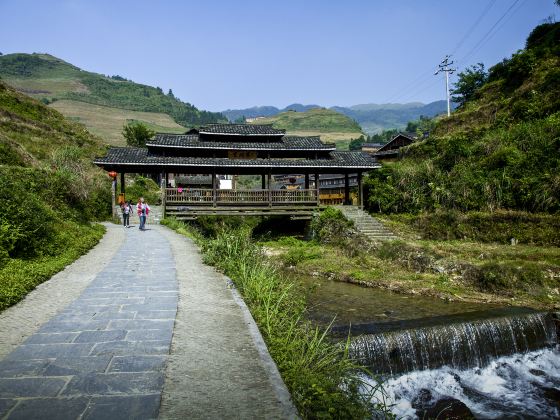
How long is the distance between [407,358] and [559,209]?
12614 mm

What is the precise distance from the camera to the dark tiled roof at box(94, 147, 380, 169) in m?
21.7

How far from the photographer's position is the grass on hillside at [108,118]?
96438 millimetres

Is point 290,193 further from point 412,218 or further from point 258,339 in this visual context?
point 258,339

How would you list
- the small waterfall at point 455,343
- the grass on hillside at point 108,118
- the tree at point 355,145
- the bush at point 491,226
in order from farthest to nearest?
1. the grass on hillside at point 108,118
2. the tree at point 355,145
3. the bush at point 491,226
4. the small waterfall at point 455,343

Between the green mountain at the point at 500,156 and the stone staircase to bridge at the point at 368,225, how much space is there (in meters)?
2.36

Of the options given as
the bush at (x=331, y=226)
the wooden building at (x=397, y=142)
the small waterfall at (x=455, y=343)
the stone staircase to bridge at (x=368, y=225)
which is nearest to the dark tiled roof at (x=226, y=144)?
the stone staircase to bridge at (x=368, y=225)

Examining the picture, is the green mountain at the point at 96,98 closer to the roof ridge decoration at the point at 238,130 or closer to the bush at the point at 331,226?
the roof ridge decoration at the point at 238,130

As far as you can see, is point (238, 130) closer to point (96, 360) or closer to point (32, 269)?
point (32, 269)

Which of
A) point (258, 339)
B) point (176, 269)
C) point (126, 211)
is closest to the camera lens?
point (258, 339)

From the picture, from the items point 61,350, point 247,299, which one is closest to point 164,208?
point 247,299

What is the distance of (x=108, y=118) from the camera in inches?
4466

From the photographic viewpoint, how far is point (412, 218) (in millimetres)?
21188

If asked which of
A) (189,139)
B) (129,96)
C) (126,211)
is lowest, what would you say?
(126,211)

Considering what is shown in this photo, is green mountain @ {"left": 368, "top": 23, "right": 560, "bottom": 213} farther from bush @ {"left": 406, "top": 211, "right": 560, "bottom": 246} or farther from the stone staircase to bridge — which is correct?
the stone staircase to bridge
